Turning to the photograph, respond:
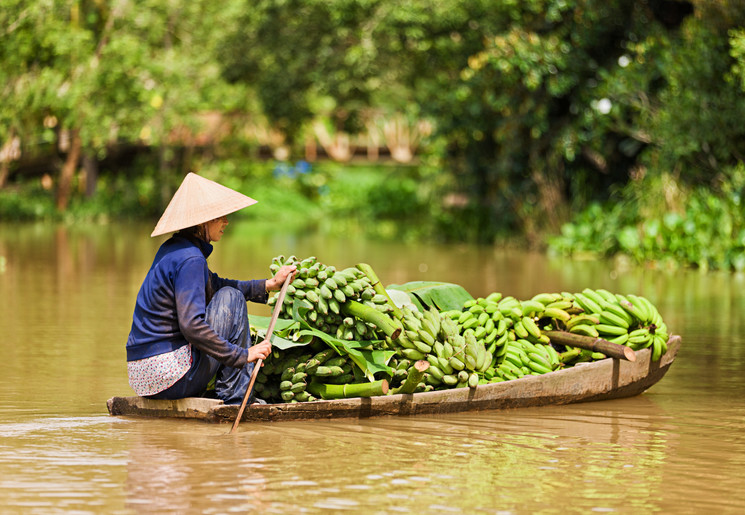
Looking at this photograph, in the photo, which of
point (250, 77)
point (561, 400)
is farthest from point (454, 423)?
point (250, 77)

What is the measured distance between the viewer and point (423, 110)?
883 inches

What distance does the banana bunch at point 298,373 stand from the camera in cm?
695

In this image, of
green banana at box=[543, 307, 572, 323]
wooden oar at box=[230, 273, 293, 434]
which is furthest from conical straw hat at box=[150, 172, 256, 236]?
green banana at box=[543, 307, 572, 323]

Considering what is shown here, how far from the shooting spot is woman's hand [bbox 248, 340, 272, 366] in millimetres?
6516

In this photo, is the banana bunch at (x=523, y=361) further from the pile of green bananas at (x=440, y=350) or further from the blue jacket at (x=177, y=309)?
the blue jacket at (x=177, y=309)

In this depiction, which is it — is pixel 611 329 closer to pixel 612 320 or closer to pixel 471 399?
pixel 612 320

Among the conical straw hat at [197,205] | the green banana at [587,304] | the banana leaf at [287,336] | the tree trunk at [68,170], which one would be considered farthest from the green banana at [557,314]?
the tree trunk at [68,170]

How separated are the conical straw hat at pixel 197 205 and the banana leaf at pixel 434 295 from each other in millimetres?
1673

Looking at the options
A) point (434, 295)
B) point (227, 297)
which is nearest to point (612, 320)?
point (434, 295)

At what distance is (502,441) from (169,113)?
23.7 m

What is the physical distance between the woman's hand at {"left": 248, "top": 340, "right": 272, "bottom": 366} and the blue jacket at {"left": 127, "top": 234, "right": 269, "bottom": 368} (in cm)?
4

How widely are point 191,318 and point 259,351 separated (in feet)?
1.40

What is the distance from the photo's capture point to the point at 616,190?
2019 cm

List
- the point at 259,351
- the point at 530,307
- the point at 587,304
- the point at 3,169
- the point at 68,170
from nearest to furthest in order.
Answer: the point at 259,351 < the point at 530,307 < the point at 587,304 < the point at 3,169 < the point at 68,170
